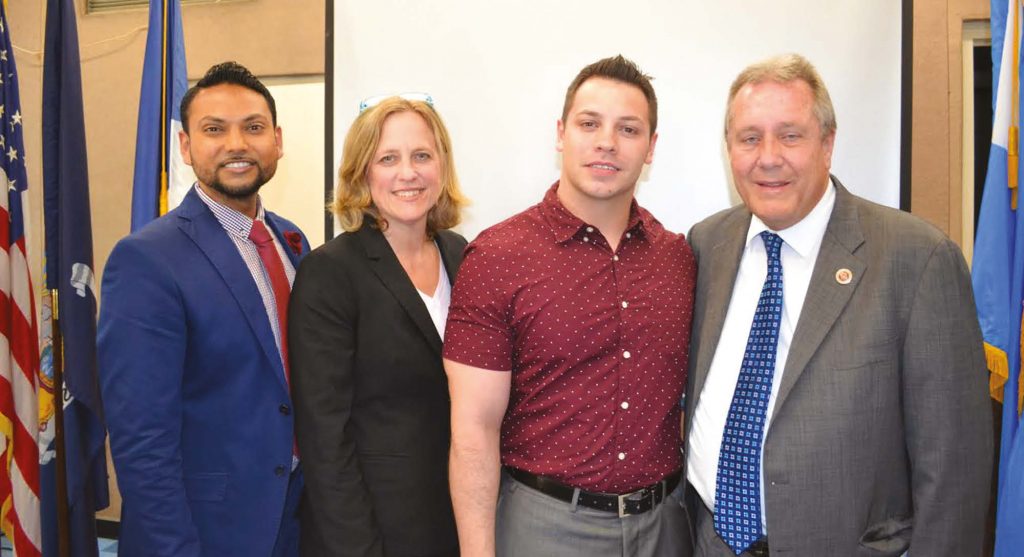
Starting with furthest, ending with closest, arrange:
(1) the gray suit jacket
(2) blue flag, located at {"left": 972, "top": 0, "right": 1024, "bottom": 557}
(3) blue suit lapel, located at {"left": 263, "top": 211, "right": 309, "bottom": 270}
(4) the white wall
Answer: (4) the white wall
(2) blue flag, located at {"left": 972, "top": 0, "right": 1024, "bottom": 557}
(3) blue suit lapel, located at {"left": 263, "top": 211, "right": 309, "bottom": 270}
(1) the gray suit jacket

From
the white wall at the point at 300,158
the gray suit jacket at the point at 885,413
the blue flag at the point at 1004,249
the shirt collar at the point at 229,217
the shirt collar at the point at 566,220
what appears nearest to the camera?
the gray suit jacket at the point at 885,413

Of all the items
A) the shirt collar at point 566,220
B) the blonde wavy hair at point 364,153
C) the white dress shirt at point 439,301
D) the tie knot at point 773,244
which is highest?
the blonde wavy hair at point 364,153

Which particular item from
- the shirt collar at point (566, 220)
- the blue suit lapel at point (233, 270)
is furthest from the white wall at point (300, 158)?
the shirt collar at point (566, 220)

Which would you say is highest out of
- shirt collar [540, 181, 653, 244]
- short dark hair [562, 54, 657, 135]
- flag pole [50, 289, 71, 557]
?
short dark hair [562, 54, 657, 135]

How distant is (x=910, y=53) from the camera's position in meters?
2.58

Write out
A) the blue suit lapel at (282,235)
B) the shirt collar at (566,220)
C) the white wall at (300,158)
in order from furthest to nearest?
the white wall at (300,158)
the blue suit lapel at (282,235)
the shirt collar at (566,220)

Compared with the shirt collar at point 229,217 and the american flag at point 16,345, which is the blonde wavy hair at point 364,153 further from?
the american flag at point 16,345

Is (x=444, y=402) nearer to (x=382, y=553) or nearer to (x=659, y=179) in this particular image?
(x=382, y=553)

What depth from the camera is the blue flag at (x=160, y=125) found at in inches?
113

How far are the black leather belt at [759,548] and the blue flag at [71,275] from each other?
2.14 metres

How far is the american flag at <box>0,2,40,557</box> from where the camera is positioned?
2.66m

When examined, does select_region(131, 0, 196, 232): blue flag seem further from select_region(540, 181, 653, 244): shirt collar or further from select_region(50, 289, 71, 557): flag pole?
select_region(540, 181, 653, 244): shirt collar

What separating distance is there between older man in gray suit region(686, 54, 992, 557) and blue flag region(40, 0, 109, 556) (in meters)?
2.08

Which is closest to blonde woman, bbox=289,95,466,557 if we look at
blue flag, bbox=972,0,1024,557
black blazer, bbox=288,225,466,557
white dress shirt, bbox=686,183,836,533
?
black blazer, bbox=288,225,466,557
